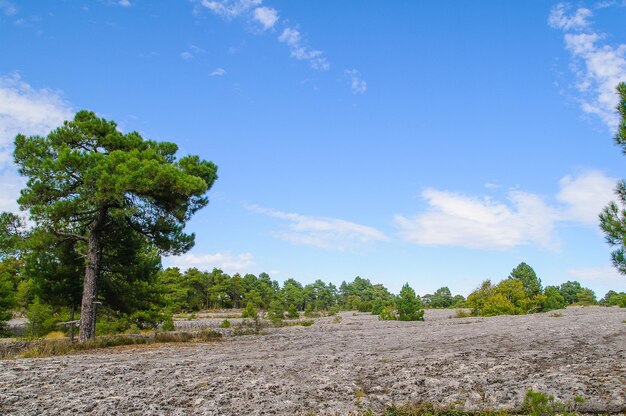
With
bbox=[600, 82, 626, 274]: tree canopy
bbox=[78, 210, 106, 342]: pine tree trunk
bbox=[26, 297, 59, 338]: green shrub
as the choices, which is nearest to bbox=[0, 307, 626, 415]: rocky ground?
bbox=[600, 82, 626, 274]: tree canopy

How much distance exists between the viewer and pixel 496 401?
22.0ft

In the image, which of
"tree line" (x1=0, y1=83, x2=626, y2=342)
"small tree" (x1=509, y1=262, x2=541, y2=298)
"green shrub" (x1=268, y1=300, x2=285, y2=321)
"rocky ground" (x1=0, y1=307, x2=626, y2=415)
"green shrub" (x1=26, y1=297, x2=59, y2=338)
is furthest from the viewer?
"small tree" (x1=509, y1=262, x2=541, y2=298)

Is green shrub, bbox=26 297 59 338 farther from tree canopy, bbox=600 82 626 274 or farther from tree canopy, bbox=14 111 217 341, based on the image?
tree canopy, bbox=600 82 626 274

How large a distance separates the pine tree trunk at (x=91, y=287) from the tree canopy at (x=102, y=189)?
0.12 feet

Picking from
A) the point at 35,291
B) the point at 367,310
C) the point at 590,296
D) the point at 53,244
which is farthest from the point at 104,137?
the point at 590,296

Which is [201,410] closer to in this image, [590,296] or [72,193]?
[72,193]

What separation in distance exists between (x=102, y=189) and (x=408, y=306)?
25509 mm

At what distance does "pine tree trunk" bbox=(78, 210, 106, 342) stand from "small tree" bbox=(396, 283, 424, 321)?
23558 millimetres

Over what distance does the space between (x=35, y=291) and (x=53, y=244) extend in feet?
12.9

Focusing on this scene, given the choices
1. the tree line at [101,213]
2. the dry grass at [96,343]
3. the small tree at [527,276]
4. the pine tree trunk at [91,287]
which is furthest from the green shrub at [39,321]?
the small tree at [527,276]

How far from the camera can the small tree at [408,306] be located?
34250mm

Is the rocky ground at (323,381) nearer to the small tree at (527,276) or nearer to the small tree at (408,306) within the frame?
the small tree at (408,306)

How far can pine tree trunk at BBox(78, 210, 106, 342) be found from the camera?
17.8 meters

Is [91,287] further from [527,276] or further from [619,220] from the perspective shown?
[527,276]
